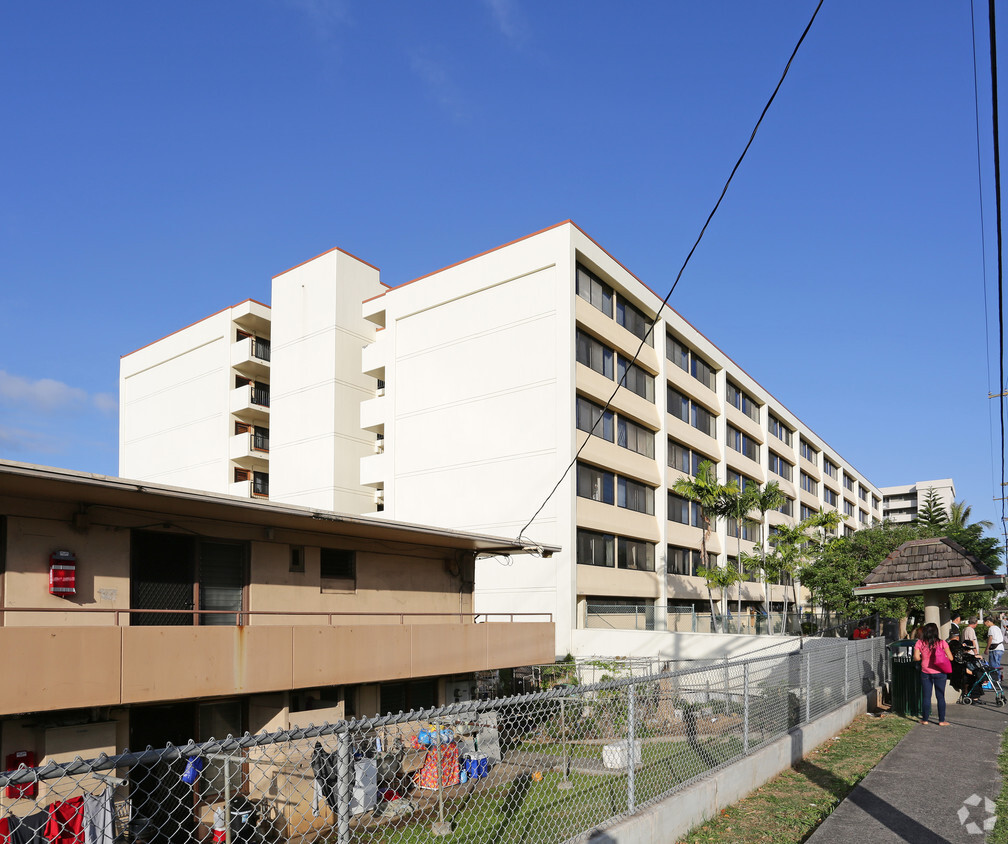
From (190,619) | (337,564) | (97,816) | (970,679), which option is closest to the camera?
(97,816)

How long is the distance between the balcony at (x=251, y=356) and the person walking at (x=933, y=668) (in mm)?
37326

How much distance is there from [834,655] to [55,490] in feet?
44.3

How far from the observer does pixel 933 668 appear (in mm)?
14727

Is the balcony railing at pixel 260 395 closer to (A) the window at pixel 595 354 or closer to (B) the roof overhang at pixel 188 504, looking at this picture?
(A) the window at pixel 595 354

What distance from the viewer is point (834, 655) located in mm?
15070

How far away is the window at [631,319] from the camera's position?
37.7m

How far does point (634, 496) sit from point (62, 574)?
90.7 ft

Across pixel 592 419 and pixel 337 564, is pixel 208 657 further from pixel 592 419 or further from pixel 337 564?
pixel 592 419

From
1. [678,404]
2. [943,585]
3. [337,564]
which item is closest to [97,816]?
[337,564]

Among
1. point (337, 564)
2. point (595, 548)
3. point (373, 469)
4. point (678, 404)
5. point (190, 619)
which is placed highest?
point (678, 404)

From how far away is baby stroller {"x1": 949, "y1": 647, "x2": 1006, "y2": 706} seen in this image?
58.7 feet

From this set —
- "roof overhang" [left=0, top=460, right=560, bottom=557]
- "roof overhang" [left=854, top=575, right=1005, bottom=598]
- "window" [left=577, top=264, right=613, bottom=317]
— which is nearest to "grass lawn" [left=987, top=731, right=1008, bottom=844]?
"roof overhang" [left=854, top=575, right=1005, bottom=598]

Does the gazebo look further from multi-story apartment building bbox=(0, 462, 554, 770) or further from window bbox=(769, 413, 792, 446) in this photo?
window bbox=(769, 413, 792, 446)

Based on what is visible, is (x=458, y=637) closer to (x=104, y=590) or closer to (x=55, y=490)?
(x=104, y=590)
